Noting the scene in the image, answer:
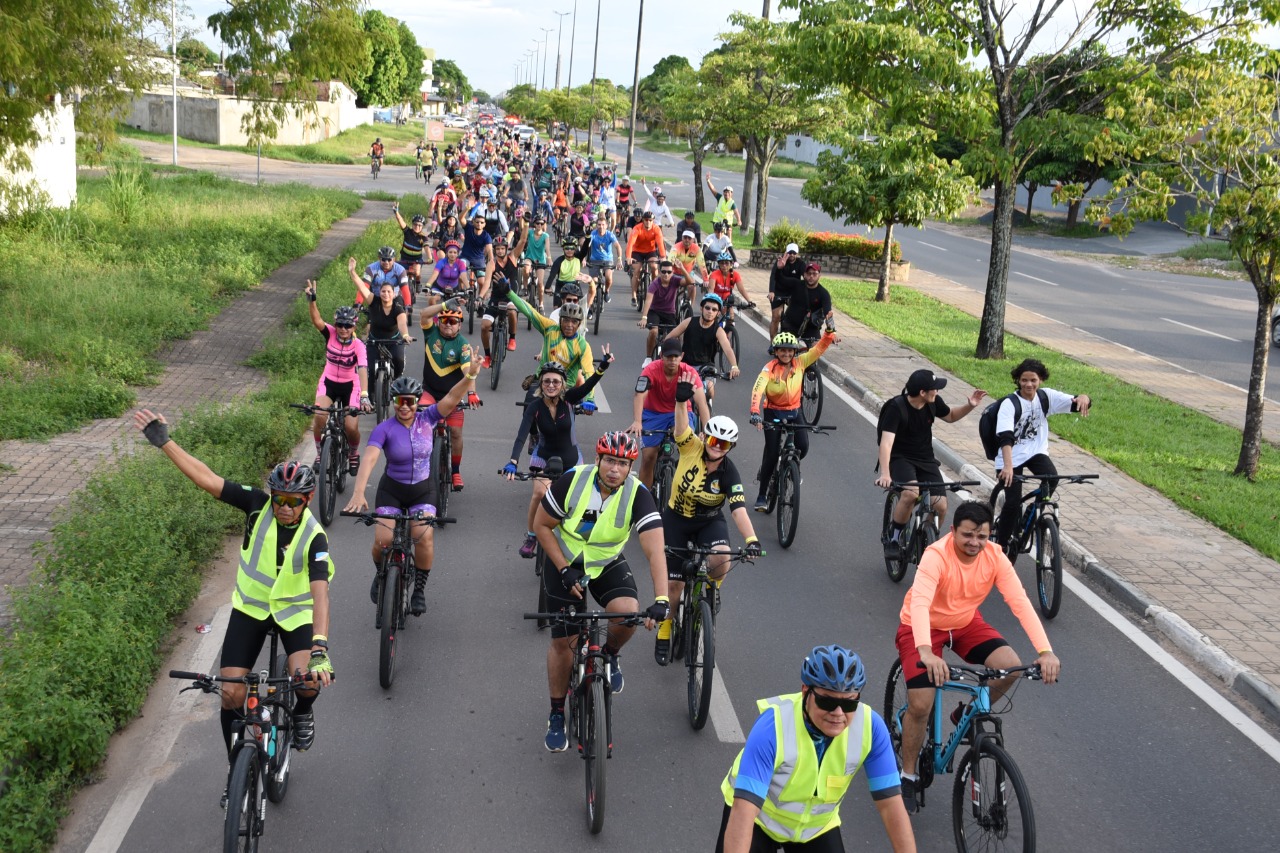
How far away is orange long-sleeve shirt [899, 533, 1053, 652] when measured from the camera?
6.02 meters

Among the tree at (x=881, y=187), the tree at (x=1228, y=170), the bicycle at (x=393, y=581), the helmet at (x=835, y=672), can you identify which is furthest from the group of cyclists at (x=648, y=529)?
the tree at (x=881, y=187)

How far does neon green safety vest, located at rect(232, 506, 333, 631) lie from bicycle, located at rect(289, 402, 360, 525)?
4205 mm

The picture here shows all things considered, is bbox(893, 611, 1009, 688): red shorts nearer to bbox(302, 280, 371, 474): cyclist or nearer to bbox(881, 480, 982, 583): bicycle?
bbox(881, 480, 982, 583): bicycle

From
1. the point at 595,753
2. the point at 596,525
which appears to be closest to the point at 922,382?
the point at 596,525

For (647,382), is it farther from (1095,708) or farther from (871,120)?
(871,120)

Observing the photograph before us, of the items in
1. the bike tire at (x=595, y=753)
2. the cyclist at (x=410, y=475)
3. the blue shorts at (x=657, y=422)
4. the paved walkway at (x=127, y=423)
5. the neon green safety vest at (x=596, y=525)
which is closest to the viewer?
the bike tire at (x=595, y=753)

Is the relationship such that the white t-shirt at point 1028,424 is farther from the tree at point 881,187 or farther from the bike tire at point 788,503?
the tree at point 881,187

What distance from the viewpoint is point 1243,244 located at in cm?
1248

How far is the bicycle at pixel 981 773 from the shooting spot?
5379 mm

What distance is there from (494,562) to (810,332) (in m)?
7.13

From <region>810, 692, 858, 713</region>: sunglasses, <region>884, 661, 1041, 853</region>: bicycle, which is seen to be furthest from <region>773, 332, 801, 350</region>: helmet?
<region>810, 692, 858, 713</region>: sunglasses

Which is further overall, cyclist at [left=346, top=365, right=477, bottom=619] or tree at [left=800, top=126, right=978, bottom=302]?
tree at [left=800, top=126, right=978, bottom=302]

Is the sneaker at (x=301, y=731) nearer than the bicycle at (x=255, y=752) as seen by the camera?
No

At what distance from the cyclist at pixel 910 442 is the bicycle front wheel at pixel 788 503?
37.4 inches
